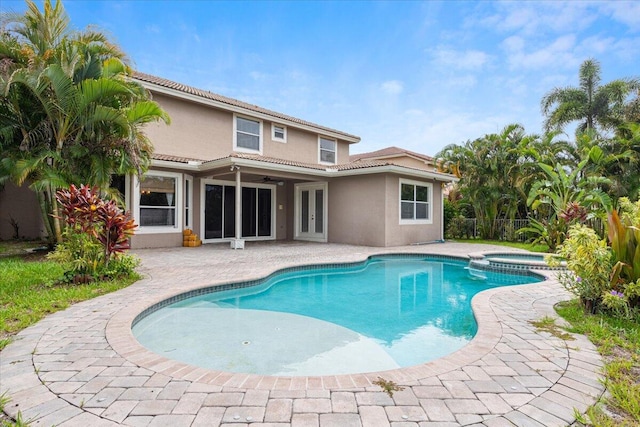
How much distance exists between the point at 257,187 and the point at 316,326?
1319cm

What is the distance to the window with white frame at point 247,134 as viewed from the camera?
55.7 ft

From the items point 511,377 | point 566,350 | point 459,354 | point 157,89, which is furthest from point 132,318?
point 157,89

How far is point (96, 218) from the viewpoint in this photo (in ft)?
22.9

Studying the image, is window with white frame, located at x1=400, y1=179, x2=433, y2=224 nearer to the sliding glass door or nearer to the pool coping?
the sliding glass door

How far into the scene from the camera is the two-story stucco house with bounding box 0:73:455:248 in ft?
46.0

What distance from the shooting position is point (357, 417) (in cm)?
256

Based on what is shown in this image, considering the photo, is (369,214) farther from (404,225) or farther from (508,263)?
(508,263)

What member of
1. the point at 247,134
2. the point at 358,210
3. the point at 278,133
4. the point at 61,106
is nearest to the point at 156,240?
the point at 61,106

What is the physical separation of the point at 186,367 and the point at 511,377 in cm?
313

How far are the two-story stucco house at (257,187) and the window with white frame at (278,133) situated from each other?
0.05m

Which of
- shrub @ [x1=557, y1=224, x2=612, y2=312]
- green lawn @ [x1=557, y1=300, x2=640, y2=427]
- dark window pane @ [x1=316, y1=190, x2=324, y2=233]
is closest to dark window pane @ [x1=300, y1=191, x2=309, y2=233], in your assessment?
dark window pane @ [x1=316, y1=190, x2=324, y2=233]

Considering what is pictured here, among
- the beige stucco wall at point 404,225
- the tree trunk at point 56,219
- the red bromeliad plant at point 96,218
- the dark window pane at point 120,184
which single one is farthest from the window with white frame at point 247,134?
the red bromeliad plant at point 96,218

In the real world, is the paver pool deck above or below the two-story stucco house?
below

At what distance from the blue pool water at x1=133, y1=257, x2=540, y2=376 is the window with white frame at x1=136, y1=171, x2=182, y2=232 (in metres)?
7.26
